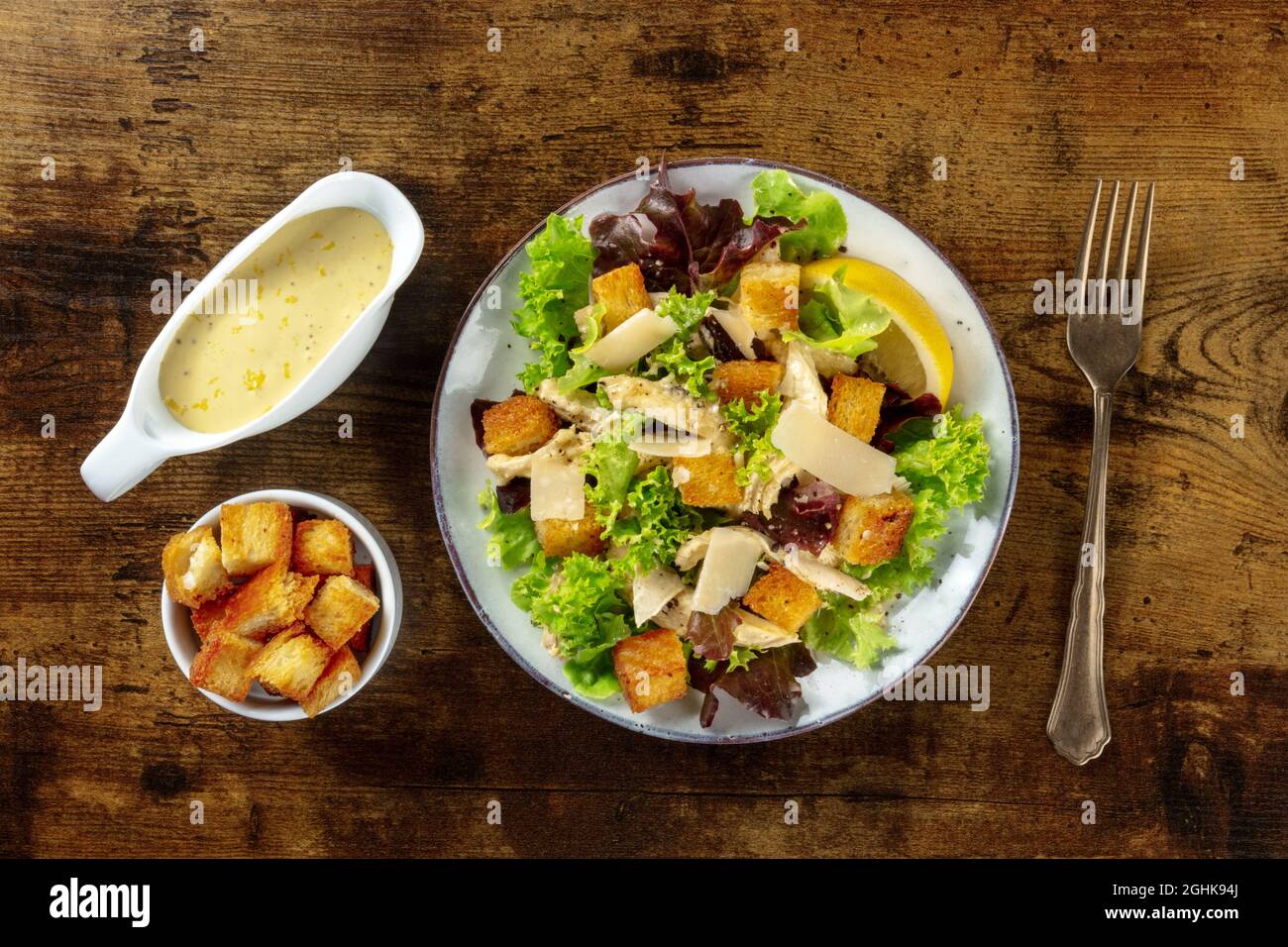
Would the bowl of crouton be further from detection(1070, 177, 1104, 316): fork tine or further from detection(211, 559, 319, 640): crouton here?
detection(1070, 177, 1104, 316): fork tine

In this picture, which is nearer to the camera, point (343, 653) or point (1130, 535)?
point (343, 653)

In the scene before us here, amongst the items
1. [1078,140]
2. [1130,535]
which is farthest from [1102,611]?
[1078,140]

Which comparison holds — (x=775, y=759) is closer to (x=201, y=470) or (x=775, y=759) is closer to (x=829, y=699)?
(x=829, y=699)

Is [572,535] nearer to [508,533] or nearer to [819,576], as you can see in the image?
[508,533]

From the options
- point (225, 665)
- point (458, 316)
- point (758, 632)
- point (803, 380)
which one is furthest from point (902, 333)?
point (225, 665)

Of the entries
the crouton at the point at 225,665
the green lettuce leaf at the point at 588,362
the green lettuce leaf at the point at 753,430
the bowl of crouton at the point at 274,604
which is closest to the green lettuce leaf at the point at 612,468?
the green lettuce leaf at the point at 588,362

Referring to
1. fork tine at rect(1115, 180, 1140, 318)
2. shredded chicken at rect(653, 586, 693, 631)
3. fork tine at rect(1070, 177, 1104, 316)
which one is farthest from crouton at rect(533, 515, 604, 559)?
fork tine at rect(1115, 180, 1140, 318)
